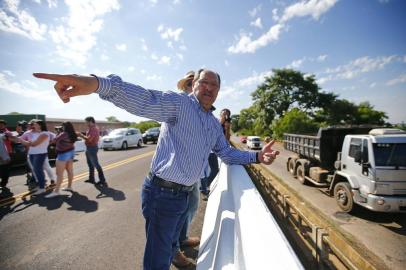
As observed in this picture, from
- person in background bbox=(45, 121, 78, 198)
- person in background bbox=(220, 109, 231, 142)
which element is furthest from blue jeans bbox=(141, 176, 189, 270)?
person in background bbox=(45, 121, 78, 198)

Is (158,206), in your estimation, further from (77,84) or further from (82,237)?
(82,237)

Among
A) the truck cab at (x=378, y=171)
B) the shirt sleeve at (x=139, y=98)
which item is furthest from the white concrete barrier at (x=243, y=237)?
the truck cab at (x=378, y=171)

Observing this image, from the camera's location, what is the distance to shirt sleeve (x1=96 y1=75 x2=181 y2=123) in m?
1.48

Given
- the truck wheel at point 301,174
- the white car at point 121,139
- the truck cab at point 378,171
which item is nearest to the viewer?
the truck cab at point 378,171

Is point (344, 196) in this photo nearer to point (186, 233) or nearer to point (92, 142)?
point (186, 233)

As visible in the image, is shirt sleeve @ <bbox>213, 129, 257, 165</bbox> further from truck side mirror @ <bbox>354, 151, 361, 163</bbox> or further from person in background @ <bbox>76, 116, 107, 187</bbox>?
person in background @ <bbox>76, 116, 107, 187</bbox>

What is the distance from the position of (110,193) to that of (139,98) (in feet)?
18.3

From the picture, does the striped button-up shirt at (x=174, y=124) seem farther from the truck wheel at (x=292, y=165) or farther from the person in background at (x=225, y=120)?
the truck wheel at (x=292, y=165)

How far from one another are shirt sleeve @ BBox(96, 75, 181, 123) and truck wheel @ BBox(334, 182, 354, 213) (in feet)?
21.6

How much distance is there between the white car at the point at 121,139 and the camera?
63.5ft

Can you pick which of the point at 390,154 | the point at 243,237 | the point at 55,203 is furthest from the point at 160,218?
the point at 390,154

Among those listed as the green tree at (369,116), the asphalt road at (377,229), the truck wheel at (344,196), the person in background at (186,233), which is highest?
the green tree at (369,116)

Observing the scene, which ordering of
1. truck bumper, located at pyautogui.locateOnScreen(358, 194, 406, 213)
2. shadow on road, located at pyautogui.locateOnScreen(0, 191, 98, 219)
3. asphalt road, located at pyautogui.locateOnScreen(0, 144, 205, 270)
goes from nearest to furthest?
asphalt road, located at pyautogui.locateOnScreen(0, 144, 205, 270)
shadow on road, located at pyautogui.locateOnScreen(0, 191, 98, 219)
truck bumper, located at pyautogui.locateOnScreen(358, 194, 406, 213)

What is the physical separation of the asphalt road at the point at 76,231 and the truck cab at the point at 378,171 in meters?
4.28
